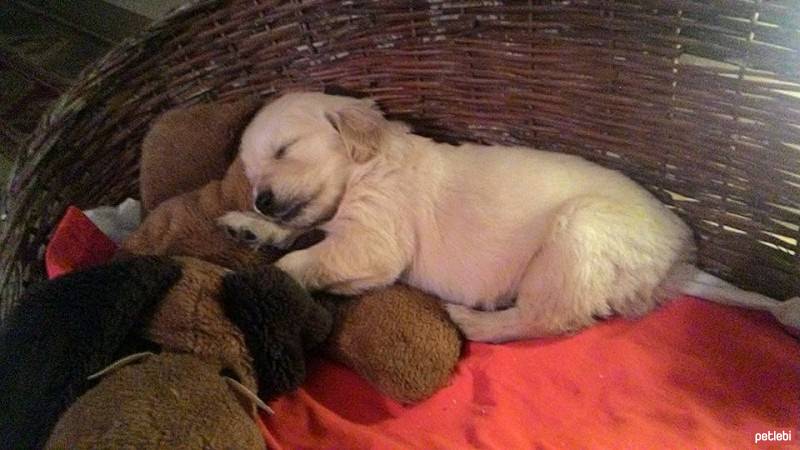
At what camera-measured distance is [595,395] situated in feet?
4.93

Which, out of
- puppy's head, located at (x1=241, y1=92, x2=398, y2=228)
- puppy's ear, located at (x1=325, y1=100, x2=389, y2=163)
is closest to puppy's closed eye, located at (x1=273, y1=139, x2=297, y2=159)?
puppy's head, located at (x1=241, y1=92, x2=398, y2=228)

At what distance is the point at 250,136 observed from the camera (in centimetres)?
172

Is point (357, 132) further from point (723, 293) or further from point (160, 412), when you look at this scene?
point (723, 293)

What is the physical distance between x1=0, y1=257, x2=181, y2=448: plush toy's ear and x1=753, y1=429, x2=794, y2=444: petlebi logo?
114 centimetres

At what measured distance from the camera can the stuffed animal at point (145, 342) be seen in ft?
3.93

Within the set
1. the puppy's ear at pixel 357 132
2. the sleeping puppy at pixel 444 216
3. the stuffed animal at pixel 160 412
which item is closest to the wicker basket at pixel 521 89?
the sleeping puppy at pixel 444 216

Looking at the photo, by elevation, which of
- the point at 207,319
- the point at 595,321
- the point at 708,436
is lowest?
the point at 708,436

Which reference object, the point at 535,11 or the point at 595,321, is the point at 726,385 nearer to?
the point at 595,321

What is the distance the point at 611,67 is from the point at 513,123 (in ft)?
0.94

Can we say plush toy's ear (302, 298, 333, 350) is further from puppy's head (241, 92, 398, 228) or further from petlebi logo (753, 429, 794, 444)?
petlebi logo (753, 429, 794, 444)

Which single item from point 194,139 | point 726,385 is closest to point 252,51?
point 194,139

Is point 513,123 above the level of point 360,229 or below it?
above

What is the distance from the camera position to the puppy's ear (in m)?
1.67

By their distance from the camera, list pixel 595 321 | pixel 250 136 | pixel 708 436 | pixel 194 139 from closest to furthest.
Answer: pixel 708 436
pixel 595 321
pixel 250 136
pixel 194 139
